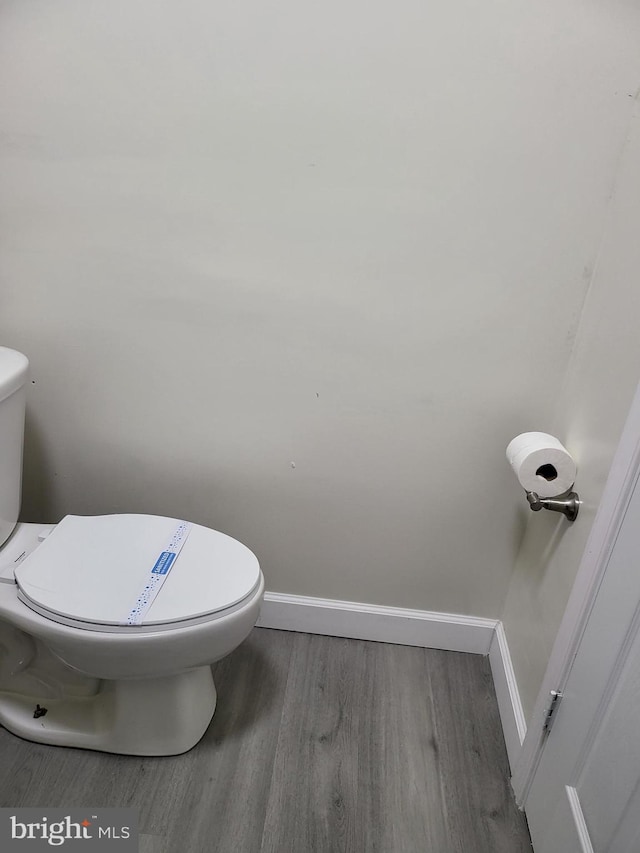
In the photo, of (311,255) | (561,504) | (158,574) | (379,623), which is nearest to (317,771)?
(379,623)

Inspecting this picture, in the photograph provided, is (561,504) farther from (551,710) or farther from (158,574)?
(158,574)

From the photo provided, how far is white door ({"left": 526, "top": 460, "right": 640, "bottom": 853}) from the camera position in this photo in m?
0.87

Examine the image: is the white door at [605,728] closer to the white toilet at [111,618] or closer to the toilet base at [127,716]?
the white toilet at [111,618]

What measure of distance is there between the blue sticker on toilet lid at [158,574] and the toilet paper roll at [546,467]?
2.54 ft

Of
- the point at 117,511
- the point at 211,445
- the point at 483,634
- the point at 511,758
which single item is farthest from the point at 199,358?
the point at 511,758

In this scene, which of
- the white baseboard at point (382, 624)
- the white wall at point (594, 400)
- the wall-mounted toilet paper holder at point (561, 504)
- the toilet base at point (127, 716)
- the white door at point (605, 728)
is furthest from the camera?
the white baseboard at point (382, 624)

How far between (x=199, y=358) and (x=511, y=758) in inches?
48.0

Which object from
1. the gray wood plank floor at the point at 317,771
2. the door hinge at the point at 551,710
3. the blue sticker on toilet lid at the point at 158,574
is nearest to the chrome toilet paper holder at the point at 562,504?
the door hinge at the point at 551,710

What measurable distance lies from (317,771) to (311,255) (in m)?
1.18

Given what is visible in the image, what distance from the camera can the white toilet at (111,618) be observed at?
44.8 inches

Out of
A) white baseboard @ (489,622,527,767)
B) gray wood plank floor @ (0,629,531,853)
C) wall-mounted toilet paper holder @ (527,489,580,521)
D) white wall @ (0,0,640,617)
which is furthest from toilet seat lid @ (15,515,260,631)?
white baseboard @ (489,622,527,767)

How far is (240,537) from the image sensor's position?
1.62 meters

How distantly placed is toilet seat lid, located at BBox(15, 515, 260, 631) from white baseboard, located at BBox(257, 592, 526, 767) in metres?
0.45

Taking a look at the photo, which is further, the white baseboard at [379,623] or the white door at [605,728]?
the white baseboard at [379,623]
